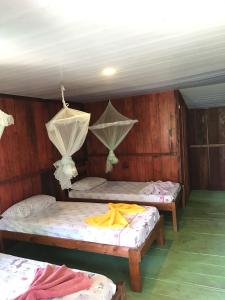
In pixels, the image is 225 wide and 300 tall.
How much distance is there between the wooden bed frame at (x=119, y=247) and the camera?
265 centimetres

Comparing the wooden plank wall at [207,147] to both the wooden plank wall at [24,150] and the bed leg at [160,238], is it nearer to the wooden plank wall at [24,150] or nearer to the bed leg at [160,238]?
the bed leg at [160,238]

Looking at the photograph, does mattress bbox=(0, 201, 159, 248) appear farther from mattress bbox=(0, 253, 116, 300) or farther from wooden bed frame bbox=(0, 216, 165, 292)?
mattress bbox=(0, 253, 116, 300)

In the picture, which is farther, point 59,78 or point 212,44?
point 59,78

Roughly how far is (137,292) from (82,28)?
2.53 metres

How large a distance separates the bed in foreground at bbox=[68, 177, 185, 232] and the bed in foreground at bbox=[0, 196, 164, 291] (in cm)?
55

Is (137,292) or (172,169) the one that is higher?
(172,169)

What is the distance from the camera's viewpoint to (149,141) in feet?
16.9

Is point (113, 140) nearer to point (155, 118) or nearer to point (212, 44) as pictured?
point (155, 118)

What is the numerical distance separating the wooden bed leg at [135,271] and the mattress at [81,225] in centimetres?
9

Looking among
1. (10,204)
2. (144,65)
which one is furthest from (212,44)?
(10,204)

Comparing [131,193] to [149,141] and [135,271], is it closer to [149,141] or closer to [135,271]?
[149,141]

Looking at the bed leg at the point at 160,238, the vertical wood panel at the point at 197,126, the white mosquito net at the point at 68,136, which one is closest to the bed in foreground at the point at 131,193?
the bed leg at the point at 160,238

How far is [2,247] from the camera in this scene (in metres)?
3.46

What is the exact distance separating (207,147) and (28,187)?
428 cm
